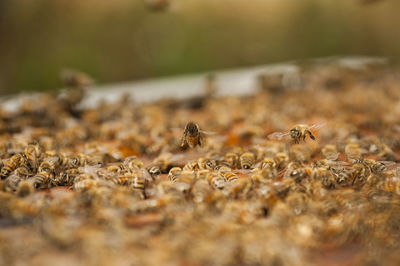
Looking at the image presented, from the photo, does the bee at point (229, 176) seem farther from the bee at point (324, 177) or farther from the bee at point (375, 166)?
the bee at point (375, 166)

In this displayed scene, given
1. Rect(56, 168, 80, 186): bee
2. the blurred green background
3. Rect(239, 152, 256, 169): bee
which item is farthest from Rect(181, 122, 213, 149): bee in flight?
the blurred green background

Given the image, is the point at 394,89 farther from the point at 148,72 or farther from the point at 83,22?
the point at 83,22

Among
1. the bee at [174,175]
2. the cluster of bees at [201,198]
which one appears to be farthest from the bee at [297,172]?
the bee at [174,175]

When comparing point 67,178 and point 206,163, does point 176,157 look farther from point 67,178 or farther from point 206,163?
point 67,178

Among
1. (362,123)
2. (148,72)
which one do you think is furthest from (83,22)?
(362,123)

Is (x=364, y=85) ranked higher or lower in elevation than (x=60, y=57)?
lower

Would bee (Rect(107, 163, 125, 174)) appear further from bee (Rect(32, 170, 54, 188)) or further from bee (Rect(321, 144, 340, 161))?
bee (Rect(321, 144, 340, 161))
